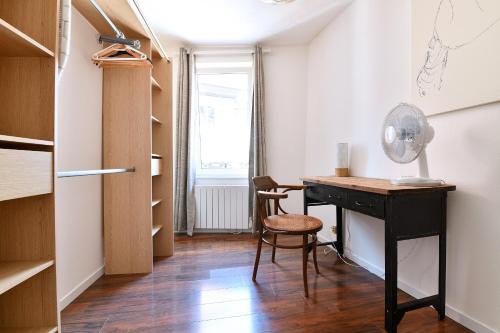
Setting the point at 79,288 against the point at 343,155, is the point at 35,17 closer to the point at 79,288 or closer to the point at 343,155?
the point at 79,288

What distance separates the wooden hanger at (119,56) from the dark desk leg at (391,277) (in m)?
1.82

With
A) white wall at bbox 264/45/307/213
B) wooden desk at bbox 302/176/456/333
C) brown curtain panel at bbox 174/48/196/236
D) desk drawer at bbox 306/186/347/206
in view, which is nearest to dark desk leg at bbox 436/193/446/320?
wooden desk at bbox 302/176/456/333

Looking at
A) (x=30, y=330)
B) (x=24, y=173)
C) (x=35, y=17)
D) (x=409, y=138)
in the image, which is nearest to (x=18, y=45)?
(x=35, y=17)

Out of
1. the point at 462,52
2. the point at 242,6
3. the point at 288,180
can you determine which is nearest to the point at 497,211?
the point at 462,52

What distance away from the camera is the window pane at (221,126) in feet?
10.7

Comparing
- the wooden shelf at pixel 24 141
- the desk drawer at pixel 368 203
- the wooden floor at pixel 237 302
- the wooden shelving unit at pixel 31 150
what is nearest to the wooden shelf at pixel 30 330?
the wooden shelving unit at pixel 31 150

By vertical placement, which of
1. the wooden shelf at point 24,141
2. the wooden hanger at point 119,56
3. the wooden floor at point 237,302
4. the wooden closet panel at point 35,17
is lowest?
the wooden floor at point 237,302

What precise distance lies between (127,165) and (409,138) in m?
2.01

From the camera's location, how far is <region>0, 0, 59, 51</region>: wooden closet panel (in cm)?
96

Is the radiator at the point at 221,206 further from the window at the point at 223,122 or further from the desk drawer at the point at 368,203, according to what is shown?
the desk drawer at the point at 368,203

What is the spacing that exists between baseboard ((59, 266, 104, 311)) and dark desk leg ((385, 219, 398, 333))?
74.8 inches

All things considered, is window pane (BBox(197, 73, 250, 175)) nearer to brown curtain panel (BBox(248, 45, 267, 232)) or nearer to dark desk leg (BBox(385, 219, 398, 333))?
brown curtain panel (BBox(248, 45, 267, 232))

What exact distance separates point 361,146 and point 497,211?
42.2 inches

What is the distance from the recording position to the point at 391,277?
4.20 feet
